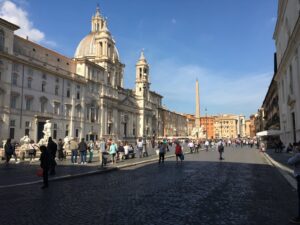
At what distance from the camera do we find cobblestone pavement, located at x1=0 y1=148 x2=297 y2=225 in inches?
215

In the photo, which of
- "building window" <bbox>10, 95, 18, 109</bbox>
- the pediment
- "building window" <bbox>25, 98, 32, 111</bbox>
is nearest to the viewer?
"building window" <bbox>10, 95, 18, 109</bbox>

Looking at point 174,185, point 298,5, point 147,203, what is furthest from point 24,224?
point 298,5

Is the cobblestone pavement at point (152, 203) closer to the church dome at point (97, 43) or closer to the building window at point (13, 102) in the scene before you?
the building window at point (13, 102)

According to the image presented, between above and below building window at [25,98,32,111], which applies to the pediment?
above

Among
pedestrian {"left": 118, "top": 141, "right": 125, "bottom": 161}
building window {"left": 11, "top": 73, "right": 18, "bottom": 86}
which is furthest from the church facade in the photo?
pedestrian {"left": 118, "top": 141, "right": 125, "bottom": 161}

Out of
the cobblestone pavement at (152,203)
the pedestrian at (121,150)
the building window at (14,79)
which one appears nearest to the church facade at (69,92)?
the building window at (14,79)

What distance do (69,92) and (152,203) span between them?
4916 cm

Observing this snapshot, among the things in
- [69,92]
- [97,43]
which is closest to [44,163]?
[69,92]

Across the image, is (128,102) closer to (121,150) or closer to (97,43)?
(97,43)

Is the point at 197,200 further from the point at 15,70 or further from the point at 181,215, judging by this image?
the point at 15,70

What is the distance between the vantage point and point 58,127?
50094 mm

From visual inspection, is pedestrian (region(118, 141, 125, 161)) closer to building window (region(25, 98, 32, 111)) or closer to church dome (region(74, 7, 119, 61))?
building window (region(25, 98, 32, 111))

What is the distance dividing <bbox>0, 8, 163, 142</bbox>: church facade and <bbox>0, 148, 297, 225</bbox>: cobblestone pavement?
34458mm

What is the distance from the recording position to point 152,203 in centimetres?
681
